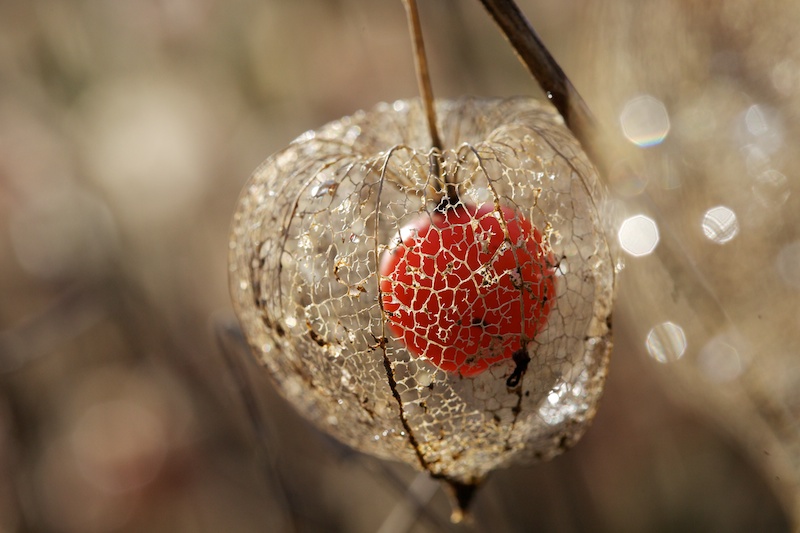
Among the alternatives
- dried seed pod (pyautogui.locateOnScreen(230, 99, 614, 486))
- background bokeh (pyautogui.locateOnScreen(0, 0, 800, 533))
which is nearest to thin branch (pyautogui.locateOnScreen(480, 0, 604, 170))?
dried seed pod (pyautogui.locateOnScreen(230, 99, 614, 486))

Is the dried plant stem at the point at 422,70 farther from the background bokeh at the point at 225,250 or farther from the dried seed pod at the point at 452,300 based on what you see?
the background bokeh at the point at 225,250

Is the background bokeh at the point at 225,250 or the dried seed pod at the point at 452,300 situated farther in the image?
the background bokeh at the point at 225,250

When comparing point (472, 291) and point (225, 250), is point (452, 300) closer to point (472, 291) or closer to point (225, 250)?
point (472, 291)

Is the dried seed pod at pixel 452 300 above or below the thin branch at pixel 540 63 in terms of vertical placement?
below

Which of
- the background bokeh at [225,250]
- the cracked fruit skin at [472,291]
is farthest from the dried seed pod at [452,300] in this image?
the background bokeh at [225,250]

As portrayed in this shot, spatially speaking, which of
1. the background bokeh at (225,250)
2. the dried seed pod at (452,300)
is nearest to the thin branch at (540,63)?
the dried seed pod at (452,300)

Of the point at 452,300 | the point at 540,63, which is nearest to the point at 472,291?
the point at 452,300

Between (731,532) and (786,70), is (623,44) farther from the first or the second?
(731,532)

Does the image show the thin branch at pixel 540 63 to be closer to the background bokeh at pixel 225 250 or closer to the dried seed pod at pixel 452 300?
the dried seed pod at pixel 452 300

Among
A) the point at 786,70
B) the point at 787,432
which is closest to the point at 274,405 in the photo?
the point at 787,432
